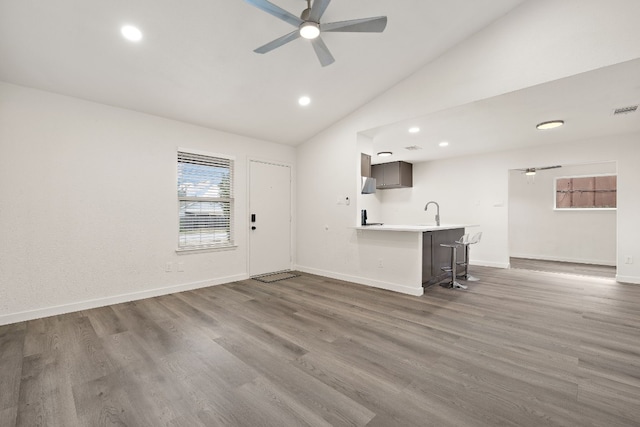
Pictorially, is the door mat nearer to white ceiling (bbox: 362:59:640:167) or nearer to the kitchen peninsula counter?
the kitchen peninsula counter

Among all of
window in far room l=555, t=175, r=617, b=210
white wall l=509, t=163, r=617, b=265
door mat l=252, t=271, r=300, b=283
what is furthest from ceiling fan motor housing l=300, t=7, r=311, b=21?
window in far room l=555, t=175, r=617, b=210

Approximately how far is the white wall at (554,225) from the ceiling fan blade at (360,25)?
674 centimetres

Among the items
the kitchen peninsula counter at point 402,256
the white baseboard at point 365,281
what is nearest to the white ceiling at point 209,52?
the kitchen peninsula counter at point 402,256

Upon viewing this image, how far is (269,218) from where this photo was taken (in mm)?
5449

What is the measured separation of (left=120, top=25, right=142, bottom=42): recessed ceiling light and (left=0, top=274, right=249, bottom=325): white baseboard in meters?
3.07

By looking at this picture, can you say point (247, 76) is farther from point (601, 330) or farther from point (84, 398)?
point (601, 330)

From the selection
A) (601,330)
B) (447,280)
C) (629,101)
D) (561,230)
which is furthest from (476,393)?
(561,230)

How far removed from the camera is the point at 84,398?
1797 mm

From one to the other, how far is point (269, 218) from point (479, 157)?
16.2 feet

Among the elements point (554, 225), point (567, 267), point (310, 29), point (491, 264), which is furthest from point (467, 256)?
point (310, 29)

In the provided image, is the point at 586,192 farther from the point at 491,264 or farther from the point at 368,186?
the point at 368,186

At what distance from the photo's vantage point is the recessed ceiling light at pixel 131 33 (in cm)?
266

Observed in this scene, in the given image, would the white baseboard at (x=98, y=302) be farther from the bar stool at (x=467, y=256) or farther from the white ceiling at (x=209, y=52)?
the bar stool at (x=467, y=256)

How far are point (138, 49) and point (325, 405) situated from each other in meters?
3.66
